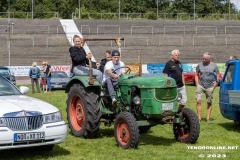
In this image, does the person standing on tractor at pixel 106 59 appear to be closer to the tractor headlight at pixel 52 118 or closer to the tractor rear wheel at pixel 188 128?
the tractor rear wheel at pixel 188 128

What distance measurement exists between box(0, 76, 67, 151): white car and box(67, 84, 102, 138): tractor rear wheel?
5.93 ft

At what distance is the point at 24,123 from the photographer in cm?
837

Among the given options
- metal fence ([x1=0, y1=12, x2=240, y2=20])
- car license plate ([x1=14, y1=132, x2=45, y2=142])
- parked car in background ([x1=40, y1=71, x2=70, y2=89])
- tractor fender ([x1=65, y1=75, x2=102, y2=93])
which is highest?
metal fence ([x1=0, y1=12, x2=240, y2=20])

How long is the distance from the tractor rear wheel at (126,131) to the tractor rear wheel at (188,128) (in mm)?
1232

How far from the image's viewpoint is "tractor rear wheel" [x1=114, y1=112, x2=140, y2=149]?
946 centimetres

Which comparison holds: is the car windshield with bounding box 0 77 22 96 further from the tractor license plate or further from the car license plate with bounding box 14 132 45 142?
the tractor license plate

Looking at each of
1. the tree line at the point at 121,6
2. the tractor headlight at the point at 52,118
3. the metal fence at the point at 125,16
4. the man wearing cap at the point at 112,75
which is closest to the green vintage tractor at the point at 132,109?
the man wearing cap at the point at 112,75

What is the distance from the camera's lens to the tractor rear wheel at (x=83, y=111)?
1079 cm

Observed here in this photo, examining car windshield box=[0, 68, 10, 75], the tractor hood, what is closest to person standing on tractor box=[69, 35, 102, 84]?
the tractor hood

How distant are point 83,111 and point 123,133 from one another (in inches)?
62.8

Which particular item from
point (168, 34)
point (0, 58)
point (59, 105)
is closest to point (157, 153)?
point (59, 105)

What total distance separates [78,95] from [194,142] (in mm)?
2743

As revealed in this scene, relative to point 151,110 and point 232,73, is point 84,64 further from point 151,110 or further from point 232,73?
point 232,73

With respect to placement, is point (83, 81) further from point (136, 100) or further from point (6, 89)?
point (6, 89)
